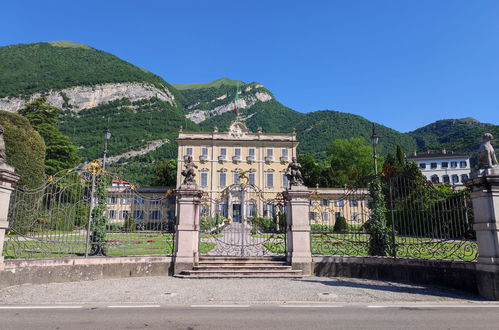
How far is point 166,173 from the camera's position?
218ft

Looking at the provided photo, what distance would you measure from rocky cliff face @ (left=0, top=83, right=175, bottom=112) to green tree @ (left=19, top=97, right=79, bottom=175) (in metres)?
95.8

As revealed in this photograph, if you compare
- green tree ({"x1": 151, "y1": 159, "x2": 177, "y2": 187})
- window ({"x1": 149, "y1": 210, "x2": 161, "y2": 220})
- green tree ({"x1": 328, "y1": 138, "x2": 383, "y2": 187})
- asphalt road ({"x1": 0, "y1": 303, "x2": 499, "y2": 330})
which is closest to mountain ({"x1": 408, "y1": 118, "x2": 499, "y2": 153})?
green tree ({"x1": 328, "y1": 138, "x2": 383, "y2": 187})

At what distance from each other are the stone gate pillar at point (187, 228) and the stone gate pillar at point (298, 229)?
3.01 m

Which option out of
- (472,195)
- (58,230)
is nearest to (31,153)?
(58,230)

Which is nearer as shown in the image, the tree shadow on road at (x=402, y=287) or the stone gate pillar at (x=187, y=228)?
the tree shadow on road at (x=402, y=287)

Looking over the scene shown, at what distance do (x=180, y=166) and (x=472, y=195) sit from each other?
45080mm

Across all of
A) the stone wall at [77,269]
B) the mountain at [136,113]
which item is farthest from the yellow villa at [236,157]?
the stone wall at [77,269]

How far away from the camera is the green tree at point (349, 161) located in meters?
58.0

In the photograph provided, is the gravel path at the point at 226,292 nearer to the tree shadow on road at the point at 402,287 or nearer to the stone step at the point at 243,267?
the tree shadow on road at the point at 402,287

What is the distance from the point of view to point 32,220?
865cm

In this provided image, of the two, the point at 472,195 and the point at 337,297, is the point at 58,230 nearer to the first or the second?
the point at 337,297

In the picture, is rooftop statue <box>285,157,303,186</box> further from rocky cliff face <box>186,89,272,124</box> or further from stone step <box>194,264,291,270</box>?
rocky cliff face <box>186,89,272,124</box>

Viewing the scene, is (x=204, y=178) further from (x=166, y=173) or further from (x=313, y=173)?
(x=313, y=173)

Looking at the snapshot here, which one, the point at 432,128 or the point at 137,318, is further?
the point at 432,128
